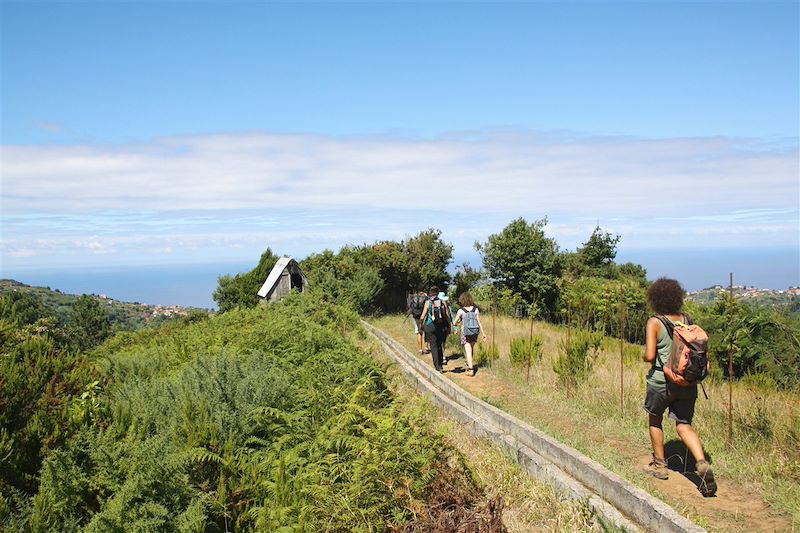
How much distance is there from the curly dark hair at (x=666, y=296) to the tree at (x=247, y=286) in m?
41.2

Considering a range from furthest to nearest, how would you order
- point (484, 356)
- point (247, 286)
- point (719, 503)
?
point (247, 286) → point (484, 356) → point (719, 503)

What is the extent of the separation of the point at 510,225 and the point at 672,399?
3709 centimetres

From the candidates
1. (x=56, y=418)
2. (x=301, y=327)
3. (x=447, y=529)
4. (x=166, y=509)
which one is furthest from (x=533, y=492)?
(x=301, y=327)

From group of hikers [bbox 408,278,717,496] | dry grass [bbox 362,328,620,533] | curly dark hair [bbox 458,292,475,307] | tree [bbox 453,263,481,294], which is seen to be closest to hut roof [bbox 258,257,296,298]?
tree [bbox 453,263,481,294]

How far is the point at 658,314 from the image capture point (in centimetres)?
634

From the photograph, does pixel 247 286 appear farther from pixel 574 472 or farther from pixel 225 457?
pixel 574 472

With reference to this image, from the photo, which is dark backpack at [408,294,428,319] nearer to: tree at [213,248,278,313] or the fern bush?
the fern bush

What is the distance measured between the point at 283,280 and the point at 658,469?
3532 cm

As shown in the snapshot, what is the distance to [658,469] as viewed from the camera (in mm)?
6078

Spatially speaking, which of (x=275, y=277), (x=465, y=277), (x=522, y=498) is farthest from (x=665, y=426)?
(x=275, y=277)

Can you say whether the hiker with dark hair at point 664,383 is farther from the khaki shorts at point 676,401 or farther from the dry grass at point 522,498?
the dry grass at point 522,498

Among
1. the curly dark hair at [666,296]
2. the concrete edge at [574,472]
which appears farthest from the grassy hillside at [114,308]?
the curly dark hair at [666,296]

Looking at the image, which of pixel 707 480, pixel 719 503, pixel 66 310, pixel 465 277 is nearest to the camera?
pixel 719 503

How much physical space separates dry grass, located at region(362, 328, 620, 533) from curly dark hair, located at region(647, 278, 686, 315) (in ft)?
7.18
